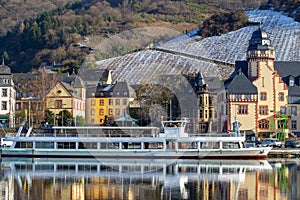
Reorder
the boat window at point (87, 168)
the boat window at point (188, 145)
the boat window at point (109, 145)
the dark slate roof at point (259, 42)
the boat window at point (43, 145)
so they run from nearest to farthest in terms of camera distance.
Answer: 1. the boat window at point (87, 168)
2. the boat window at point (188, 145)
3. the boat window at point (109, 145)
4. the boat window at point (43, 145)
5. the dark slate roof at point (259, 42)

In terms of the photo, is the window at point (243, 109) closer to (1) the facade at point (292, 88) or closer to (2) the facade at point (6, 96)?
(1) the facade at point (292, 88)

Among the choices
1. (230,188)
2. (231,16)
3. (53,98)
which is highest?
(231,16)

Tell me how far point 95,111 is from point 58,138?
27.1 metres

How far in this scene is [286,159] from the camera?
229ft

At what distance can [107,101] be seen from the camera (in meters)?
99.6

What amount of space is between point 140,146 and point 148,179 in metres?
20.0

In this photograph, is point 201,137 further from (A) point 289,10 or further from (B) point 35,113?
(A) point 289,10

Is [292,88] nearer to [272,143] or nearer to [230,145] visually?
Answer: [272,143]

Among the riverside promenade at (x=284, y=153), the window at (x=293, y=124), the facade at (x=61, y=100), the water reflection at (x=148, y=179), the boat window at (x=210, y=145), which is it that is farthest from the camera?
the facade at (x=61, y=100)

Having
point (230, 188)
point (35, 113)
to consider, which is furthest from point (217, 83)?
point (230, 188)

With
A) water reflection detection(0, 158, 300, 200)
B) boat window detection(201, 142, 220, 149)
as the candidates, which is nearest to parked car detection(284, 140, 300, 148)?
boat window detection(201, 142, 220, 149)

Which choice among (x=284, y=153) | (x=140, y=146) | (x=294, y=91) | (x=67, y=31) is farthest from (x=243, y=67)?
(x=67, y=31)

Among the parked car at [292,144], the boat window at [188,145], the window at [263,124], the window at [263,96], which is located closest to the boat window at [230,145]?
the boat window at [188,145]

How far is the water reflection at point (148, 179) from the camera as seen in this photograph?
4459 cm
